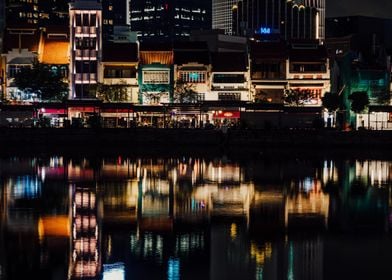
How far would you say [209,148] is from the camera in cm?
7956

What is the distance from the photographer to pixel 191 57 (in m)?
96.2

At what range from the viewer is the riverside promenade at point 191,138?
261 ft

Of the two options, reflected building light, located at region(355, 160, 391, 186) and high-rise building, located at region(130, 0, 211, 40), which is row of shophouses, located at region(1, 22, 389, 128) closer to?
reflected building light, located at region(355, 160, 391, 186)

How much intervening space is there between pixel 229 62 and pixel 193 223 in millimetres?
62077

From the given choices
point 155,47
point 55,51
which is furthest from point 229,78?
point 55,51

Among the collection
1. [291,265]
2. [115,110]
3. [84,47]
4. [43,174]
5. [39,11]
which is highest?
[39,11]

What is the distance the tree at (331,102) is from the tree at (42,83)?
26967 millimetres

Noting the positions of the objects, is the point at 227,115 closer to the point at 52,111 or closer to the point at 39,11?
the point at 52,111

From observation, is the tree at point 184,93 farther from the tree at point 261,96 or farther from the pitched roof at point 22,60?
the pitched roof at point 22,60

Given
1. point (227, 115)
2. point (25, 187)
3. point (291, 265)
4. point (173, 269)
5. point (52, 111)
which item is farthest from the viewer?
point (227, 115)

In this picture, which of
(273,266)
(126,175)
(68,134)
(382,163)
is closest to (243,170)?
(126,175)

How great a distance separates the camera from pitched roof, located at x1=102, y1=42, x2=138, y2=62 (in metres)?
93.9

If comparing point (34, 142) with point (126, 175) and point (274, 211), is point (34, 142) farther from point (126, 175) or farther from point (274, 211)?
point (274, 211)

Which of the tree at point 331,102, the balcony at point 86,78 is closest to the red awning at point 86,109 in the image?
the balcony at point 86,78
